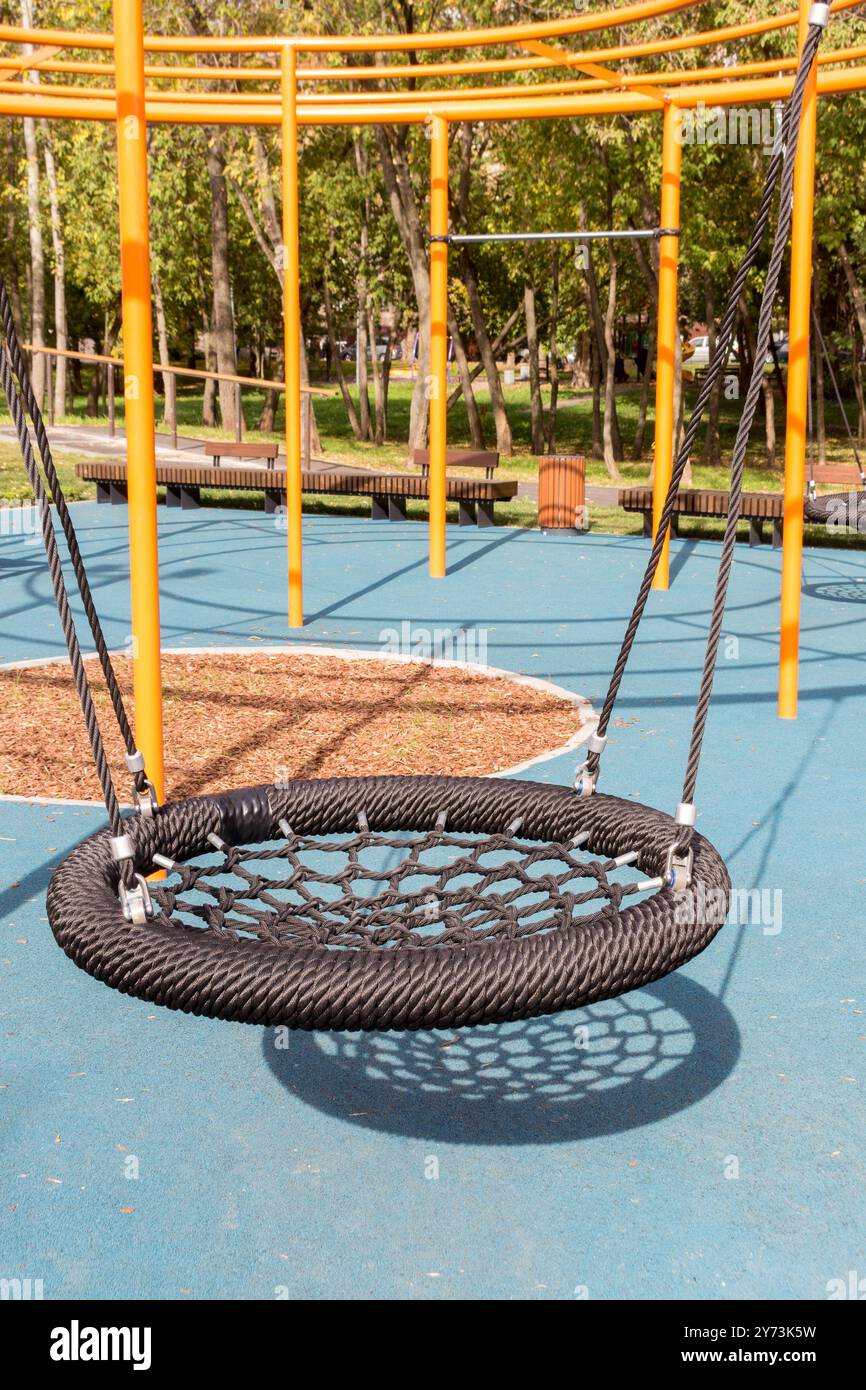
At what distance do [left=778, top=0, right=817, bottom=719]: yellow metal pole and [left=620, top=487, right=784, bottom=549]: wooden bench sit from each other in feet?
20.9

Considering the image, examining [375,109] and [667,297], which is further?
[667,297]

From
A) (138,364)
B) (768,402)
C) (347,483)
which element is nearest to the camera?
(138,364)

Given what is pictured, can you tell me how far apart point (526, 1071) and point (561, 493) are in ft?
43.3

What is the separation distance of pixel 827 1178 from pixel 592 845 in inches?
43.6

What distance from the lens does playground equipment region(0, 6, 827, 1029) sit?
3.01 meters

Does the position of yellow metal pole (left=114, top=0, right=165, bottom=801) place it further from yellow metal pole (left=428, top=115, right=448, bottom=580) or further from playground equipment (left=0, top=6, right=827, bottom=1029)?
yellow metal pole (left=428, top=115, right=448, bottom=580)

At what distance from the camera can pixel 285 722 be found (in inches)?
314

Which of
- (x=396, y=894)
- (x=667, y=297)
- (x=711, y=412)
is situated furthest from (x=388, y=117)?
(x=711, y=412)

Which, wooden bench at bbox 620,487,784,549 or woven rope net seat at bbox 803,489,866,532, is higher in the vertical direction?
woven rope net seat at bbox 803,489,866,532

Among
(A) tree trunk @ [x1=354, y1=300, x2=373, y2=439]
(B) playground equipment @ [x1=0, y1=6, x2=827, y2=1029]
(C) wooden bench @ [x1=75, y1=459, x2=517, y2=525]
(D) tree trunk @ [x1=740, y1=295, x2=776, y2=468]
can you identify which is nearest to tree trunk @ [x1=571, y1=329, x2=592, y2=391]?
(A) tree trunk @ [x1=354, y1=300, x2=373, y2=439]

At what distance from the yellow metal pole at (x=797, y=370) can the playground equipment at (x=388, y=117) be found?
0.04ft

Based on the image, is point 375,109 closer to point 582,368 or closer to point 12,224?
point 12,224

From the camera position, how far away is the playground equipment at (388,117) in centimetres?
533

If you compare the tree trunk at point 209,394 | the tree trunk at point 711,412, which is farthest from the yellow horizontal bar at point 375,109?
the tree trunk at point 209,394
